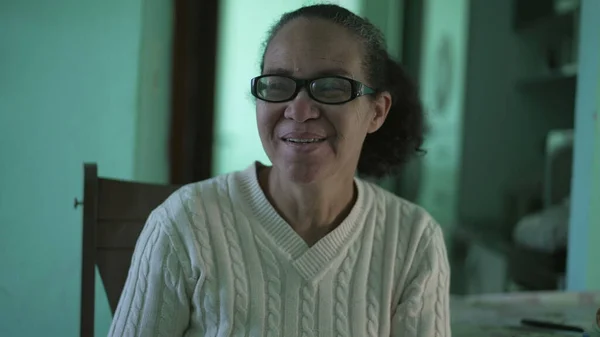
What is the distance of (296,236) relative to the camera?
3.14ft

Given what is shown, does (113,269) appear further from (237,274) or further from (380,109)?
A: (380,109)

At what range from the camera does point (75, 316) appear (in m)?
1.26

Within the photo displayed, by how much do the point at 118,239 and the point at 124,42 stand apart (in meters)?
0.52

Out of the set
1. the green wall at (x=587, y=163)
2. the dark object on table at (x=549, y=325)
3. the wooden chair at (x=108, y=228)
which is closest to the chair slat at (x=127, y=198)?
the wooden chair at (x=108, y=228)

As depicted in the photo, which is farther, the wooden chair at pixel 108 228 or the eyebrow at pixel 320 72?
the wooden chair at pixel 108 228

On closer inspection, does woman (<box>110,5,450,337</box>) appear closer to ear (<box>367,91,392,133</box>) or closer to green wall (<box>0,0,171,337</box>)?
ear (<box>367,91,392,133</box>)

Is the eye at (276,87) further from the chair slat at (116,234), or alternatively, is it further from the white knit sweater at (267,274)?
the chair slat at (116,234)

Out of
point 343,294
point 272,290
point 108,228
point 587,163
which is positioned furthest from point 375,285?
point 587,163

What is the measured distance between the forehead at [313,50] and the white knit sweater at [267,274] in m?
0.23

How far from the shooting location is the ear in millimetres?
995

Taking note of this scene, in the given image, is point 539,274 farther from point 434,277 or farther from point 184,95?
point 184,95

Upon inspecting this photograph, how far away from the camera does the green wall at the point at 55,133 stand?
1.19 metres

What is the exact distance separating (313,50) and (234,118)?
0.74 metres

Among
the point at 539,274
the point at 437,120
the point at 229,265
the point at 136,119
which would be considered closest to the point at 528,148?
the point at 437,120
